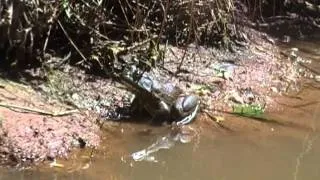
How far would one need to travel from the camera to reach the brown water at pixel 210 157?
16.5ft

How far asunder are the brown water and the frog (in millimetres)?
133

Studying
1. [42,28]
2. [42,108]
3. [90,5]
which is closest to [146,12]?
[90,5]

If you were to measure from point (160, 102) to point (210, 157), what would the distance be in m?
0.70

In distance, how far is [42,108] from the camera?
5559mm

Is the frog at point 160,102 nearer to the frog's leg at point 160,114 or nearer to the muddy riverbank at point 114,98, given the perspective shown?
the frog's leg at point 160,114

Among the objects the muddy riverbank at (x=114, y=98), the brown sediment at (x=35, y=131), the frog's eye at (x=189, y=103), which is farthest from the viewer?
the frog's eye at (x=189, y=103)

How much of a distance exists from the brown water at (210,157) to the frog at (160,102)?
133mm

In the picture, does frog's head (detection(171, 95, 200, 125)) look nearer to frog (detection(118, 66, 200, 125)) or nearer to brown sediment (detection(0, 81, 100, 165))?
frog (detection(118, 66, 200, 125))

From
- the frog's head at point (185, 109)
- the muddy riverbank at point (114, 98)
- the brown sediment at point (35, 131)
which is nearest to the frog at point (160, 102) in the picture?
the frog's head at point (185, 109)

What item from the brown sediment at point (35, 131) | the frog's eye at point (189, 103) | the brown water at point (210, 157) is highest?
the frog's eye at point (189, 103)

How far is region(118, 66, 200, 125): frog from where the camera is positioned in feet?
19.2

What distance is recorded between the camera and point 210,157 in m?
5.47

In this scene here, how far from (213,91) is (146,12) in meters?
0.98

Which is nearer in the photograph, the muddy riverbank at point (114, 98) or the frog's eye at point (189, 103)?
the muddy riverbank at point (114, 98)
